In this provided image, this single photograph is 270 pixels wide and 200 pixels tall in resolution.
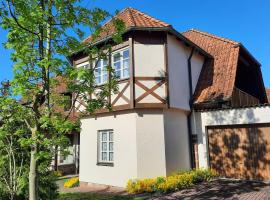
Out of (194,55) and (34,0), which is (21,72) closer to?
(34,0)

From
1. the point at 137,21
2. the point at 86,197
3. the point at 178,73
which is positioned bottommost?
the point at 86,197

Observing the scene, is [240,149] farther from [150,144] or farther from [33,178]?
[33,178]

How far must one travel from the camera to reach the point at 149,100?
444 inches

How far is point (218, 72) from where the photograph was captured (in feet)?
46.0

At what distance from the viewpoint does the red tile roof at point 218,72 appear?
12.7 meters

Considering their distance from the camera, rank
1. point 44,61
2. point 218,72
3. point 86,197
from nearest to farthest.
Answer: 1. point 44,61
2. point 86,197
3. point 218,72

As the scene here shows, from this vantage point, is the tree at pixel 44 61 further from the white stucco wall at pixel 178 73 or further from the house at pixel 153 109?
the white stucco wall at pixel 178 73

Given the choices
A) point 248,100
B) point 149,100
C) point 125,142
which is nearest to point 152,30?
point 149,100

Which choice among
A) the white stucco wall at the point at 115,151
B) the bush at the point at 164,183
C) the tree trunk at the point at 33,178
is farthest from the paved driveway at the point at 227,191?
the tree trunk at the point at 33,178

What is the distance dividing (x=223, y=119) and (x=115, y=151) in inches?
193

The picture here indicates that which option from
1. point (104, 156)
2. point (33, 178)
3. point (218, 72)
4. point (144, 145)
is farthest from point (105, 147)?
point (33, 178)

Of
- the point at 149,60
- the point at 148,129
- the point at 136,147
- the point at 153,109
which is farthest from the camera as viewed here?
the point at 149,60

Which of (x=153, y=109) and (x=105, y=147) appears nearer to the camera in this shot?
(x=153, y=109)

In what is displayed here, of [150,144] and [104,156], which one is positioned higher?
[150,144]
